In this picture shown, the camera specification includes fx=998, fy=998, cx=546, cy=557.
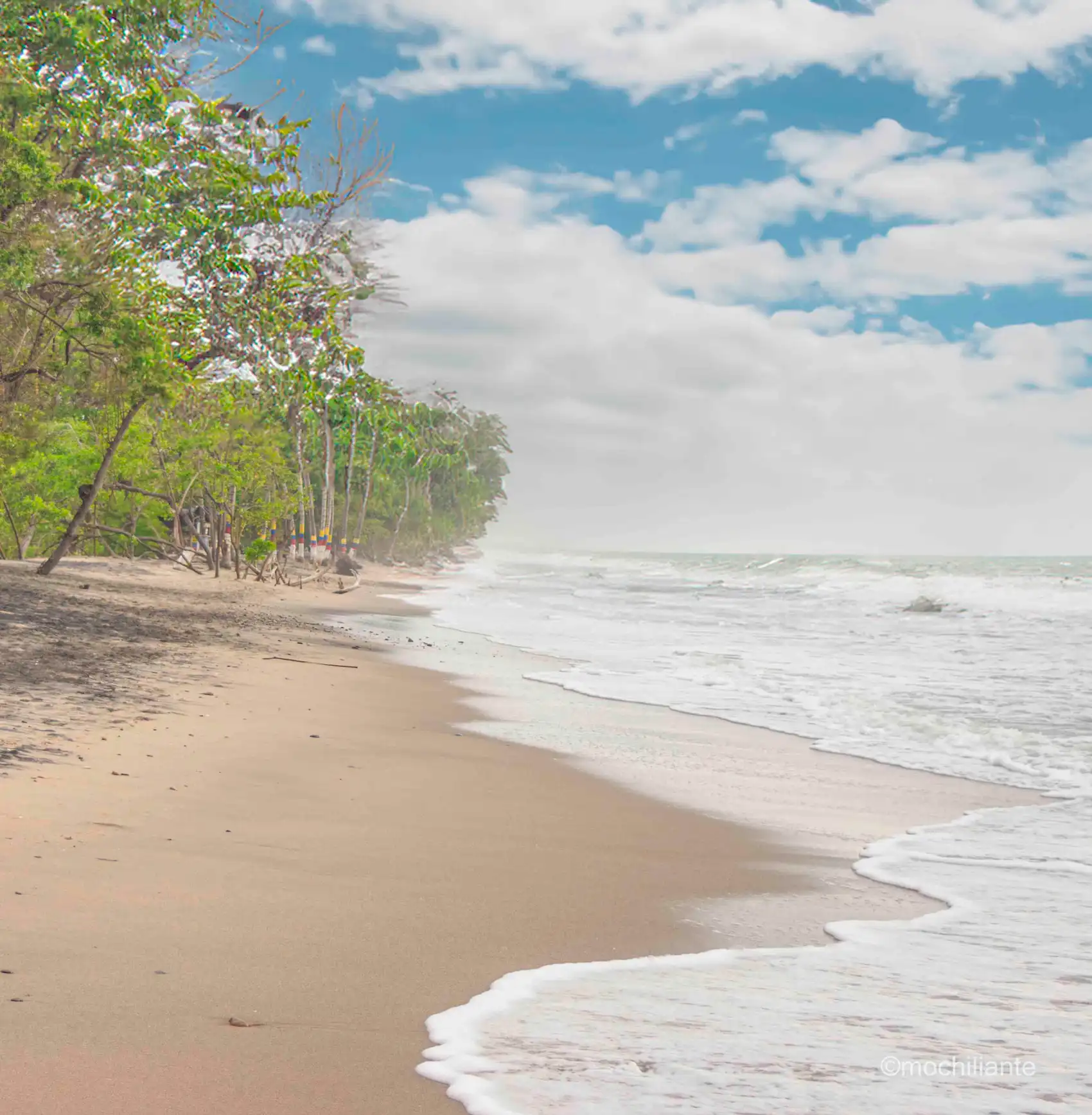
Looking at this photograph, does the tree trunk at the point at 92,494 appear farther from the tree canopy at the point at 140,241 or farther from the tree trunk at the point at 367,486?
the tree trunk at the point at 367,486

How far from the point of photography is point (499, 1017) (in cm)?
304

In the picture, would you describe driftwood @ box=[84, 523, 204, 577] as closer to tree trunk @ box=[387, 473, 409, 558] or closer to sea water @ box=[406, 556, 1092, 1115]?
sea water @ box=[406, 556, 1092, 1115]

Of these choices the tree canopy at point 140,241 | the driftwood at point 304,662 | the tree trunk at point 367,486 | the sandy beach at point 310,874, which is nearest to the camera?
the sandy beach at point 310,874

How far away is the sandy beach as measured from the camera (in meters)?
2.63

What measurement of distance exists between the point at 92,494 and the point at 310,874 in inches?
566

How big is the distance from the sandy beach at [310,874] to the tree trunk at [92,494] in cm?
675

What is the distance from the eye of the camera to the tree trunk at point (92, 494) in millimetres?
15680

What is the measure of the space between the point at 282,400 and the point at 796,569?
76274 mm

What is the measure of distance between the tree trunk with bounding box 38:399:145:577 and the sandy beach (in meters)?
6.75

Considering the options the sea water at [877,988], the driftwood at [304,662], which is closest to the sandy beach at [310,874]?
the sea water at [877,988]

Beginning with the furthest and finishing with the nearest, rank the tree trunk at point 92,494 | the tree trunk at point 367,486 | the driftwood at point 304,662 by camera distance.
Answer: the tree trunk at point 367,486 < the tree trunk at point 92,494 < the driftwood at point 304,662

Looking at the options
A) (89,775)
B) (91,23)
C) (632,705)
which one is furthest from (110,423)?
(89,775)

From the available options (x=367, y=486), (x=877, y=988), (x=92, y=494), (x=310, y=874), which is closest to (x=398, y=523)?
(x=367, y=486)

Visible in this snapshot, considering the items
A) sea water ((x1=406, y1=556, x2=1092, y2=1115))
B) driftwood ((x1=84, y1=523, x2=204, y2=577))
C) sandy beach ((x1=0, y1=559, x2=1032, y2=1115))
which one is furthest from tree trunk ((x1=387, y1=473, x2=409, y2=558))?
sandy beach ((x1=0, y1=559, x2=1032, y2=1115))
